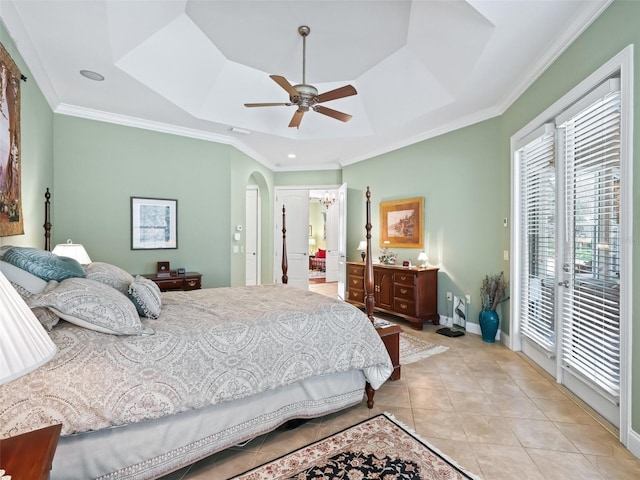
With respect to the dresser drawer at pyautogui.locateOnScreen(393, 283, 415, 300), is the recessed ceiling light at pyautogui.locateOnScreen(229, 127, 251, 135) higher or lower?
higher

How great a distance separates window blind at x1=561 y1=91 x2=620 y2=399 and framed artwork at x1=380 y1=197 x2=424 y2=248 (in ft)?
7.89

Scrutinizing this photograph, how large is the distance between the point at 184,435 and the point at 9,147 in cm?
240

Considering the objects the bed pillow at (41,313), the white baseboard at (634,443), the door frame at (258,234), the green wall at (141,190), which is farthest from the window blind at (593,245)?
the door frame at (258,234)

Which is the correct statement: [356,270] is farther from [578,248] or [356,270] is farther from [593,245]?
[593,245]

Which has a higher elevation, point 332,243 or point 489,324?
point 332,243

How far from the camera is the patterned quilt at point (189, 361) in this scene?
1396 mm

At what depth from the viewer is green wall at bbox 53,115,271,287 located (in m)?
3.90

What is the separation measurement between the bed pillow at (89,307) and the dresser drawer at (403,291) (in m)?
3.56

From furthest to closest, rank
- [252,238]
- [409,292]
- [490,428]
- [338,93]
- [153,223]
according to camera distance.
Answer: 1. [252,238]
2. [409,292]
3. [153,223]
4. [338,93]
5. [490,428]

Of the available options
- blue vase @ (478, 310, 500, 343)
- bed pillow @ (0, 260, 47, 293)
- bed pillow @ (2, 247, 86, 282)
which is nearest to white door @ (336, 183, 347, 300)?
blue vase @ (478, 310, 500, 343)

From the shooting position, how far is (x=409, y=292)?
4586 millimetres

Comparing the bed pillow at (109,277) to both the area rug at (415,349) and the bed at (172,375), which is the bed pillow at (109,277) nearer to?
the bed at (172,375)

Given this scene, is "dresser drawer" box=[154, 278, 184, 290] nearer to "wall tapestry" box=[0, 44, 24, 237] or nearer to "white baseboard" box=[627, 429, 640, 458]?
"wall tapestry" box=[0, 44, 24, 237]

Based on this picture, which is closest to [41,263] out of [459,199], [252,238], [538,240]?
[538,240]
